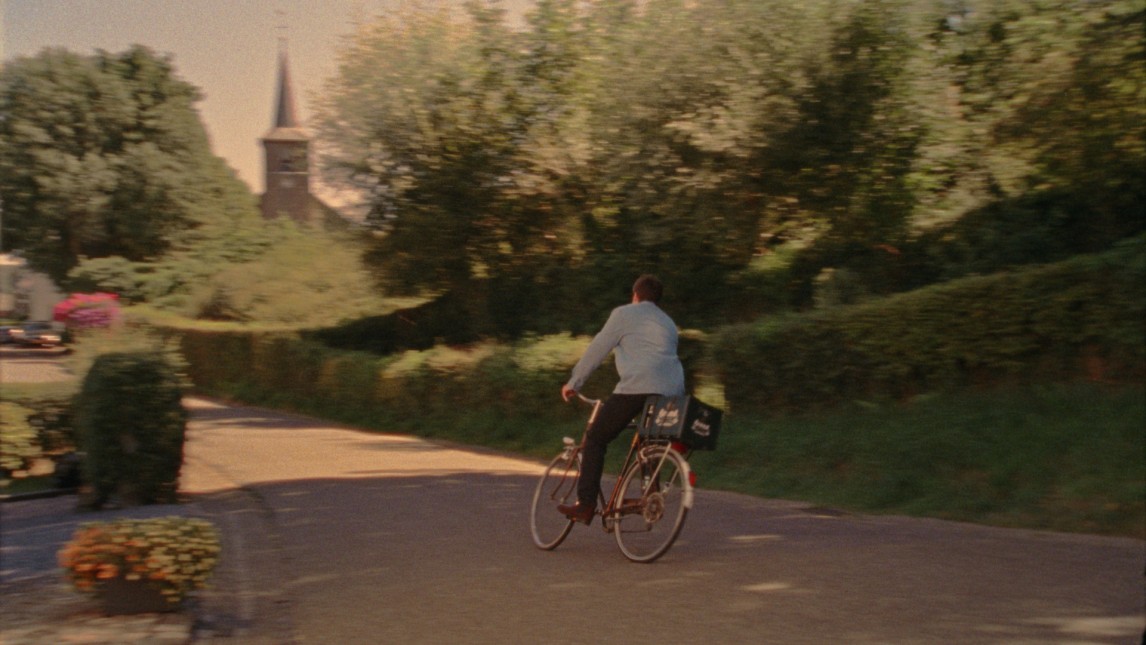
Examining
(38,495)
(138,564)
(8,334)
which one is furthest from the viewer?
(8,334)

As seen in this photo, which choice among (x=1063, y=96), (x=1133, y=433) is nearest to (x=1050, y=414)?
(x=1133, y=433)

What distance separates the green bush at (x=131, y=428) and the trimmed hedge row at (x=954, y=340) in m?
7.08

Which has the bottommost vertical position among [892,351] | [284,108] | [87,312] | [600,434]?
[600,434]

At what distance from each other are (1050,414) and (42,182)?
49592 millimetres

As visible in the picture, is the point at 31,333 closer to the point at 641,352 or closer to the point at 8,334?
the point at 8,334

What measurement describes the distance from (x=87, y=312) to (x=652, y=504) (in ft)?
52.2

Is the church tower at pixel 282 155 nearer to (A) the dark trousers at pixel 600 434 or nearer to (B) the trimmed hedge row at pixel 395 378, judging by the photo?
(B) the trimmed hedge row at pixel 395 378

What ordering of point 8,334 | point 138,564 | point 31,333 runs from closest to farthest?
point 138,564 < point 8,334 < point 31,333

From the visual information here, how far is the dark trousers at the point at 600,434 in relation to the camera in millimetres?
8312

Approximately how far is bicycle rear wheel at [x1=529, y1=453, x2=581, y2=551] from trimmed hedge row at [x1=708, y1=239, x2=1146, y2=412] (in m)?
5.74

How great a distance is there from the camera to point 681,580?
24.4 feet

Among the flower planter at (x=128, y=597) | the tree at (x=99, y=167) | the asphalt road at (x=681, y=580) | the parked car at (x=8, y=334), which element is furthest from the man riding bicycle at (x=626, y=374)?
the tree at (x=99, y=167)

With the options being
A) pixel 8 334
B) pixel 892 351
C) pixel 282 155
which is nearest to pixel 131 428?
pixel 892 351

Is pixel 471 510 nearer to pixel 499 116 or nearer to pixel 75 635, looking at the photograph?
pixel 75 635
